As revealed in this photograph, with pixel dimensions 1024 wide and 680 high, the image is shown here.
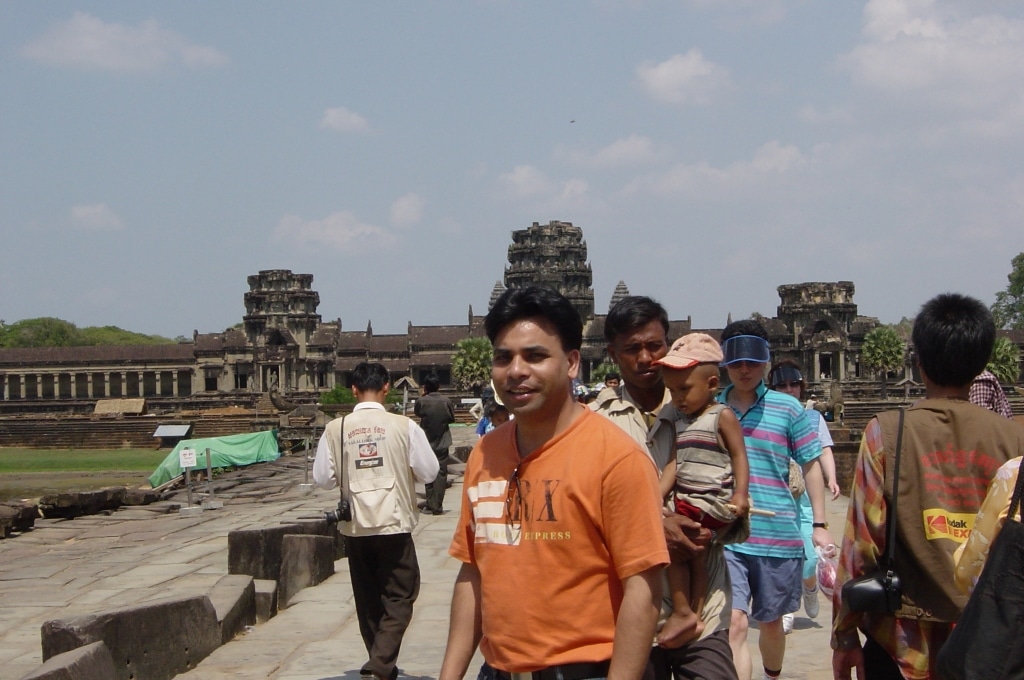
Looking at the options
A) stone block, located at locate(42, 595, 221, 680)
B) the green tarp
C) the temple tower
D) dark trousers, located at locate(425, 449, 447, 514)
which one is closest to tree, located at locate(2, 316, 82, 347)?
the temple tower

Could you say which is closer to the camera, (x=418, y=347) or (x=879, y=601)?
(x=879, y=601)

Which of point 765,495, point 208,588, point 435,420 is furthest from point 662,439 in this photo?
point 435,420

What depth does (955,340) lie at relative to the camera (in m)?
3.45

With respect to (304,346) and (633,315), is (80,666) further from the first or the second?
(304,346)

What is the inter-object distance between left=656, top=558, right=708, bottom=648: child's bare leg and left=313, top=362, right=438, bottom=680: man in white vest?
2.62 metres

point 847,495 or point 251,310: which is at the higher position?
point 251,310

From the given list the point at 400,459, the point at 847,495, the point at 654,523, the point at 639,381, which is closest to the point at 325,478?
the point at 400,459

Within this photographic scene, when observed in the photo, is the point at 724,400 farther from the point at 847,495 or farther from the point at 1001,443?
the point at 847,495

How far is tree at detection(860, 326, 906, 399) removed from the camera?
7625cm

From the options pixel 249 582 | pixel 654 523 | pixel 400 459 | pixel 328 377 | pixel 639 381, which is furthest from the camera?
pixel 328 377

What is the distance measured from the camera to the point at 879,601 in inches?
129

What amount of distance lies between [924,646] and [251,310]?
292ft

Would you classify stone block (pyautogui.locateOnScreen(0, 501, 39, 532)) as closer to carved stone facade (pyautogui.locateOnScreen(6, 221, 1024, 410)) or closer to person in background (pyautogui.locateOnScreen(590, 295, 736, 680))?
person in background (pyautogui.locateOnScreen(590, 295, 736, 680))

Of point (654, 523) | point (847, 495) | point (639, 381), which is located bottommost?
point (847, 495)
